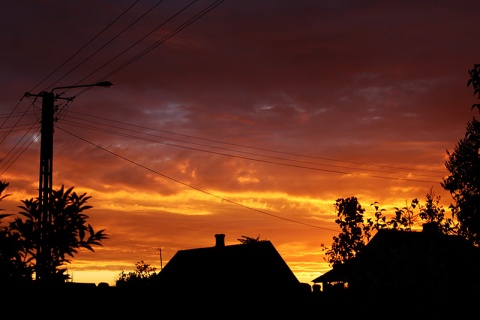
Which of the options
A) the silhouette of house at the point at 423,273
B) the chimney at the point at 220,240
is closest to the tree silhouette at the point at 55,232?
the silhouette of house at the point at 423,273

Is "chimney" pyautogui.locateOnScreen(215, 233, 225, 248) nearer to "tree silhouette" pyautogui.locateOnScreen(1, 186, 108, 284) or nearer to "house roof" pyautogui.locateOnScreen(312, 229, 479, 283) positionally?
"house roof" pyautogui.locateOnScreen(312, 229, 479, 283)

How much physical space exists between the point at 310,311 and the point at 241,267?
55.5ft

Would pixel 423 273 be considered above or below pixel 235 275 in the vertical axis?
below

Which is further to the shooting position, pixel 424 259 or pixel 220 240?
pixel 220 240

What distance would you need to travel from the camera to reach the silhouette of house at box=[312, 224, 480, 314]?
70.5 feet

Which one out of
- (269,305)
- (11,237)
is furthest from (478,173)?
(11,237)

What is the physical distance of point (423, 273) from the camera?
2205 centimetres

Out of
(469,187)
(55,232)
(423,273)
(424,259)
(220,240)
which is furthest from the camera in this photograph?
(220,240)

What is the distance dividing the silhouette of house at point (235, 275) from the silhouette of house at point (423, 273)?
23.4 metres

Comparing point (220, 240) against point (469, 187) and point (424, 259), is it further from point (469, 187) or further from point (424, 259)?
point (424, 259)

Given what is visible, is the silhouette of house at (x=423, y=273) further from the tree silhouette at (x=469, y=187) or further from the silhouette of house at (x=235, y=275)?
the silhouette of house at (x=235, y=275)

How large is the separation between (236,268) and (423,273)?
2654 centimetres

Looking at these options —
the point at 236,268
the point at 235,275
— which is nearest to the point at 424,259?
the point at 235,275

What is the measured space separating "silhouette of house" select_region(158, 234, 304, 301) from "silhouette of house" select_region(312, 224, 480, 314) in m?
23.4
